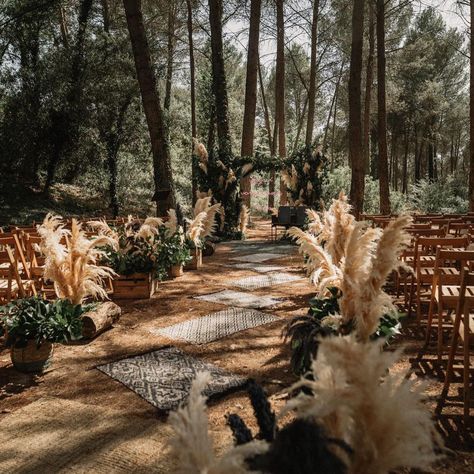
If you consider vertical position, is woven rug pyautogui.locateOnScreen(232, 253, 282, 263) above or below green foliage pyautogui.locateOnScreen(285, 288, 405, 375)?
below

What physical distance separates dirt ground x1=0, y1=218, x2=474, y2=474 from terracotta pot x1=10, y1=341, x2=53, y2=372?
3.0 inches

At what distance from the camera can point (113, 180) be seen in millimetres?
17625

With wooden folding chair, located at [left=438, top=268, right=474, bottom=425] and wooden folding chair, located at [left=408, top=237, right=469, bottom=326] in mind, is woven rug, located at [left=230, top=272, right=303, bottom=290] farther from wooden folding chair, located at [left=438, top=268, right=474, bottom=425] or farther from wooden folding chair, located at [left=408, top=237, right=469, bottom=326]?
wooden folding chair, located at [left=438, top=268, right=474, bottom=425]

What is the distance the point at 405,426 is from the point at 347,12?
836 inches

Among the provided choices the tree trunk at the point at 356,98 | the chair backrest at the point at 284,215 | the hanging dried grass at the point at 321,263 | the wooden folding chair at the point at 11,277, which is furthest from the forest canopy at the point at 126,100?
the hanging dried grass at the point at 321,263

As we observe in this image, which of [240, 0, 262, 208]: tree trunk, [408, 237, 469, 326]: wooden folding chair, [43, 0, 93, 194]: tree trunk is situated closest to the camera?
[408, 237, 469, 326]: wooden folding chair

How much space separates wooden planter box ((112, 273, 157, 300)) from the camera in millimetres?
6520

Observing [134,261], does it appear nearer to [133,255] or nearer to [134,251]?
[133,255]

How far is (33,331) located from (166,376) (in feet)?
4.06

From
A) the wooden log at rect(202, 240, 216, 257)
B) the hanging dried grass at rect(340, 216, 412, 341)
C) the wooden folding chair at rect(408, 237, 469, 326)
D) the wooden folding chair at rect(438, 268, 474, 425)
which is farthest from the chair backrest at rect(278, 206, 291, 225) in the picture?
the hanging dried grass at rect(340, 216, 412, 341)

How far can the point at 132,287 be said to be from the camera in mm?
6543

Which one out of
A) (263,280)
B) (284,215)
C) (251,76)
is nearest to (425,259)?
(263,280)

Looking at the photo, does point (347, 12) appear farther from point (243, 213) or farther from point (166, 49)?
point (243, 213)

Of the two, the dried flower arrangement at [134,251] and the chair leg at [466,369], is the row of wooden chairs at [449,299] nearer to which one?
the chair leg at [466,369]
